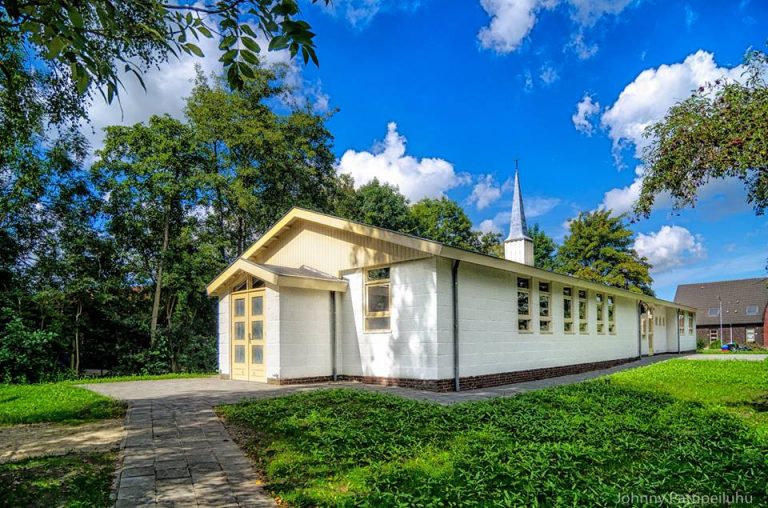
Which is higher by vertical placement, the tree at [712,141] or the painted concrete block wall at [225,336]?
the tree at [712,141]

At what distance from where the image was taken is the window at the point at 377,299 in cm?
1082

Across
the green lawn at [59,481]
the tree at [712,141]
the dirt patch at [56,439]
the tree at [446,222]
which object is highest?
the tree at [446,222]

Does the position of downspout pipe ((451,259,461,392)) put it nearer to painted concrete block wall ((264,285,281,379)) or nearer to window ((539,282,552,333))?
painted concrete block wall ((264,285,281,379))

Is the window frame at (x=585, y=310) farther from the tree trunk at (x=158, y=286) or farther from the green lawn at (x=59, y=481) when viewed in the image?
the tree trunk at (x=158, y=286)

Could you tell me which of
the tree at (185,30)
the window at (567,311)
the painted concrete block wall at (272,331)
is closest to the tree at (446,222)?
the window at (567,311)

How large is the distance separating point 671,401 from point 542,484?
225 inches

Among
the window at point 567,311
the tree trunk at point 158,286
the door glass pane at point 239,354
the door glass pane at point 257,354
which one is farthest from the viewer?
the tree trunk at point 158,286

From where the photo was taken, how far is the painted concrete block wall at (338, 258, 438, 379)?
975 centimetres

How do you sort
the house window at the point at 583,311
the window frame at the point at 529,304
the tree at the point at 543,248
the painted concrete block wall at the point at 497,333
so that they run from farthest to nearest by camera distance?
the tree at the point at 543,248
the house window at the point at 583,311
the window frame at the point at 529,304
the painted concrete block wall at the point at 497,333

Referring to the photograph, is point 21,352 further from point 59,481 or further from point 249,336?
point 59,481

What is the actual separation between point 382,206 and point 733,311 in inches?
1451

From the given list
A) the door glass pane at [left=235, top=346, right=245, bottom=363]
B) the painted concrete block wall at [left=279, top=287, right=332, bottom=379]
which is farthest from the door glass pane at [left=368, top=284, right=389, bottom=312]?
the door glass pane at [left=235, top=346, right=245, bottom=363]

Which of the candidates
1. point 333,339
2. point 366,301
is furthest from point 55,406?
point 366,301

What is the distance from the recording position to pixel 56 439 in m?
5.47
